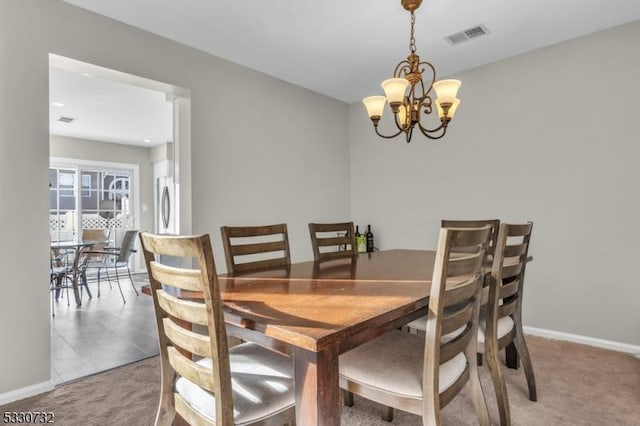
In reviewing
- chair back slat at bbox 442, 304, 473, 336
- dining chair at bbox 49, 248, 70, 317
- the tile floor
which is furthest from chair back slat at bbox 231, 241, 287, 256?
dining chair at bbox 49, 248, 70, 317

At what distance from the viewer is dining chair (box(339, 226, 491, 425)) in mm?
1168

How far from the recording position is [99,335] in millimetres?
3117

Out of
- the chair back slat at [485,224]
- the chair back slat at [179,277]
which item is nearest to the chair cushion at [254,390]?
the chair back slat at [179,277]

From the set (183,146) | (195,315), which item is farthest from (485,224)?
(183,146)

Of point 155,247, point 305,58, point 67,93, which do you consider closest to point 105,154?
point 67,93

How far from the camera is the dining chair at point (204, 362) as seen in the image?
3.13ft

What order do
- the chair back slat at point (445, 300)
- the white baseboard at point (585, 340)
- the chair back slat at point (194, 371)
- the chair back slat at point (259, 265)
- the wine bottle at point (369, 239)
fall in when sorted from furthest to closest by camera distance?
the wine bottle at point (369, 239)
the white baseboard at point (585, 340)
the chair back slat at point (259, 265)
the chair back slat at point (445, 300)
the chair back slat at point (194, 371)

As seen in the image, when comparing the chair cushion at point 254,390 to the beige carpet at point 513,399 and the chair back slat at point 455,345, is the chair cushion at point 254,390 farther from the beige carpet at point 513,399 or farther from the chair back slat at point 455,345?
the beige carpet at point 513,399

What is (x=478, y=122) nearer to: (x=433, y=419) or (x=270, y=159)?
(x=270, y=159)

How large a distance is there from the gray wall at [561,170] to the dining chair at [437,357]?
207cm

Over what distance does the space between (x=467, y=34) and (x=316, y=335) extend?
2.85 meters

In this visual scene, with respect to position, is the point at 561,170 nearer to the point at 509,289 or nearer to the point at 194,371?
the point at 509,289

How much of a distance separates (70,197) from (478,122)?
6656mm

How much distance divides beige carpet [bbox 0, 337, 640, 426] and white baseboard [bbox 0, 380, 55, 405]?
4 centimetres
